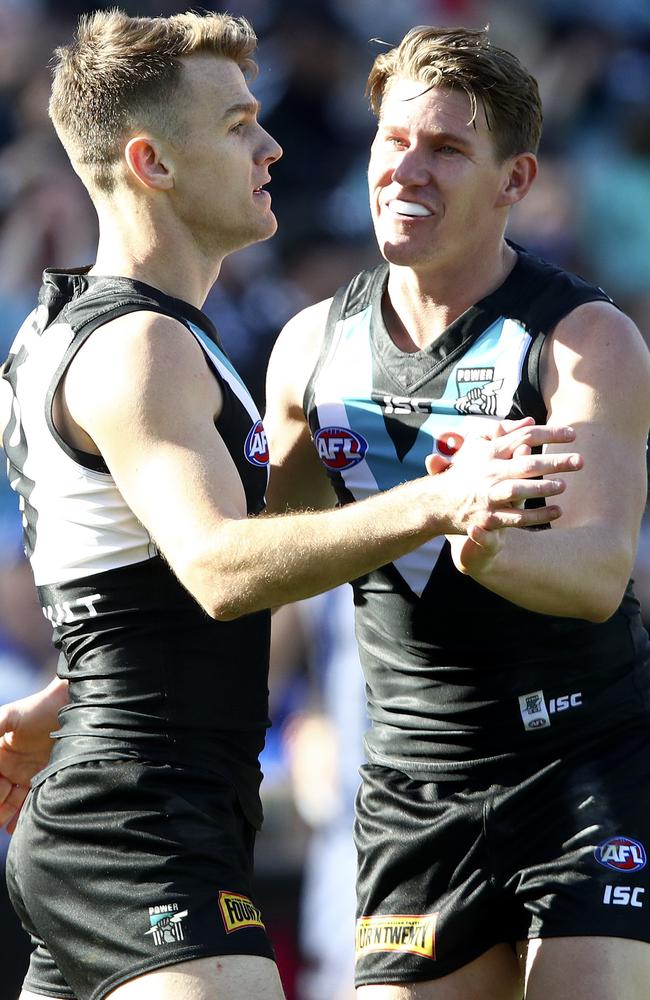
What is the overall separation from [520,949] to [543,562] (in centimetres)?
108

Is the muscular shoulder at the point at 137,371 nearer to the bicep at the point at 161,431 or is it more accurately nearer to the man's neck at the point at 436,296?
the bicep at the point at 161,431

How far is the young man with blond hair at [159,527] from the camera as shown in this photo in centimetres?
280

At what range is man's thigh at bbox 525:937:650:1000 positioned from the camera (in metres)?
3.24

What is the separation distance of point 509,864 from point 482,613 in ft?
2.04

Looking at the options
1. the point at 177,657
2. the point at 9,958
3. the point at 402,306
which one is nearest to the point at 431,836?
the point at 177,657

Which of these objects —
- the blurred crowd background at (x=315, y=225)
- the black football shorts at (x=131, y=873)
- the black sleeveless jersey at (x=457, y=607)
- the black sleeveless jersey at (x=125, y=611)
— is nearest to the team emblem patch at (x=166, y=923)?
the black football shorts at (x=131, y=873)

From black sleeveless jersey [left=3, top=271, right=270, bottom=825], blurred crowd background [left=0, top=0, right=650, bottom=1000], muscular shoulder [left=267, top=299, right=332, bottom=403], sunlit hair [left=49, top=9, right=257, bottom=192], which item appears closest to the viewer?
black sleeveless jersey [left=3, top=271, right=270, bottom=825]

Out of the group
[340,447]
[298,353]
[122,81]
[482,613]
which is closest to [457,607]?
[482,613]

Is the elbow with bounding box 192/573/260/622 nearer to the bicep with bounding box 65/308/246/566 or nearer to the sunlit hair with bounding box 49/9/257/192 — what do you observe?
the bicep with bounding box 65/308/246/566

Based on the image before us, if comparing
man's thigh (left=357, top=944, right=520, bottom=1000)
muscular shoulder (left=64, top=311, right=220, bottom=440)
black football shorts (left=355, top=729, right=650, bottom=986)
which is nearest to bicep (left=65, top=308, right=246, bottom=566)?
muscular shoulder (left=64, top=311, right=220, bottom=440)

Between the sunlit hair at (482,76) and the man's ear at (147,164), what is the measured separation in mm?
825

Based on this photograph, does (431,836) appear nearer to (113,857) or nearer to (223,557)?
(113,857)

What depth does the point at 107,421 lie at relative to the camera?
295 cm

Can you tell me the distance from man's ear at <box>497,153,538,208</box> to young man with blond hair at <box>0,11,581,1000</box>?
70cm
